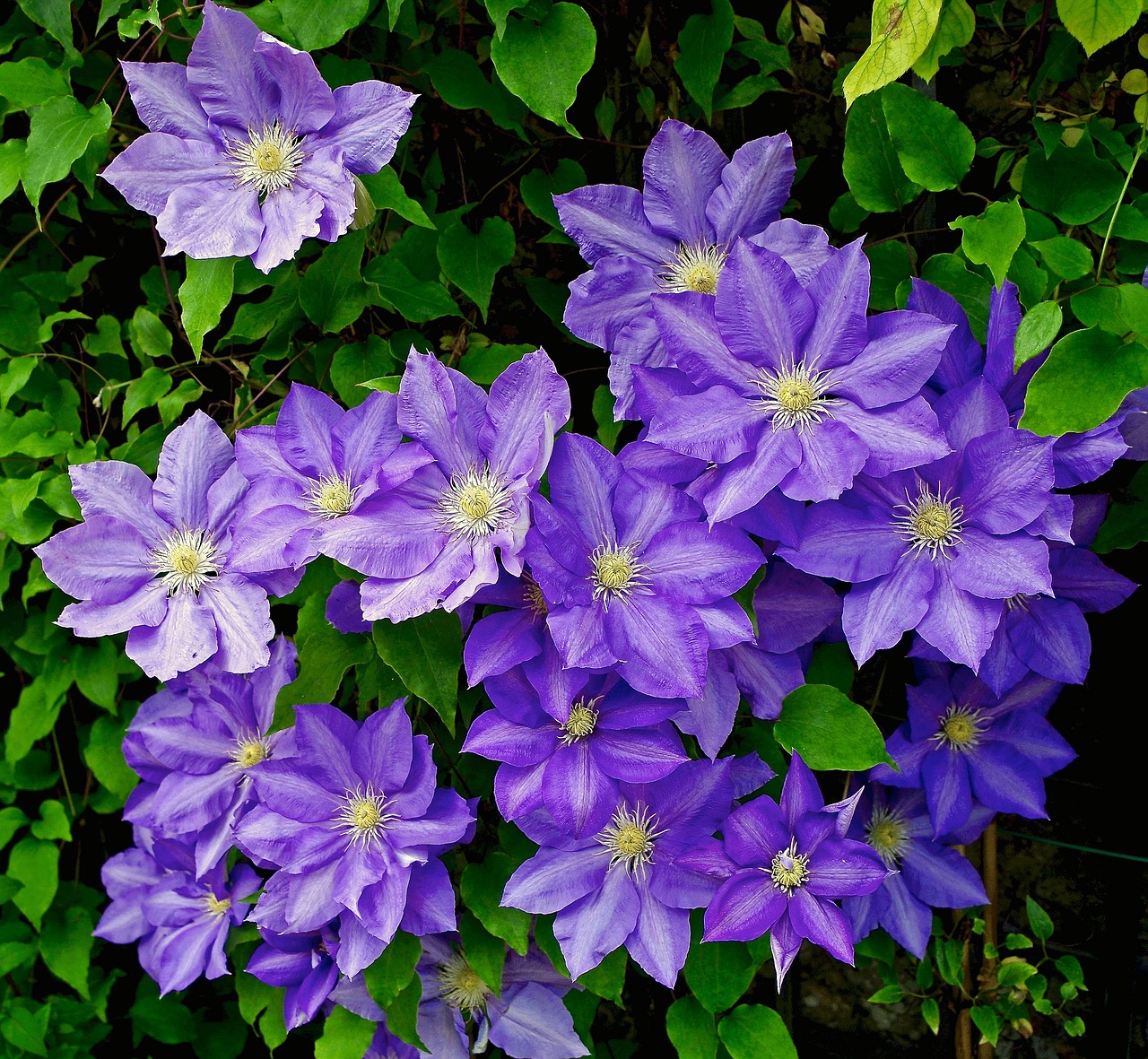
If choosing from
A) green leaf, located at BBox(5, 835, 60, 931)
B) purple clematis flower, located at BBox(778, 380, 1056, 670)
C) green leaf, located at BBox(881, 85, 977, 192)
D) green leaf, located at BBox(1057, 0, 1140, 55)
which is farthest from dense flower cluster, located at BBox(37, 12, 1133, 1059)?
green leaf, located at BBox(5, 835, 60, 931)

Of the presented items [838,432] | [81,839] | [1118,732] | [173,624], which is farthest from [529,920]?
[81,839]

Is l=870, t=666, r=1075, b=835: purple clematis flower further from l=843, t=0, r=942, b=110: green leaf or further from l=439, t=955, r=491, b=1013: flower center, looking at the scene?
l=843, t=0, r=942, b=110: green leaf

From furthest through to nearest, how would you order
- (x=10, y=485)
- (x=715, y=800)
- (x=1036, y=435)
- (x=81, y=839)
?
(x=81, y=839) < (x=10, y=485) < (x=715, y=800) < (x=1036, y=435)

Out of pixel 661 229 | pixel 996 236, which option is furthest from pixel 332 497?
pixel 996 236

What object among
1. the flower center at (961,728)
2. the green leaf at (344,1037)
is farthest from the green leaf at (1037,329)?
the green leaf at (344,1037)

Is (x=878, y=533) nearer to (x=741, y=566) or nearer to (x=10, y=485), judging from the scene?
(x=741, y=566)

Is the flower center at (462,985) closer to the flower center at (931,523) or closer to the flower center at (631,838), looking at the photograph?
the flower center at (631,838)
